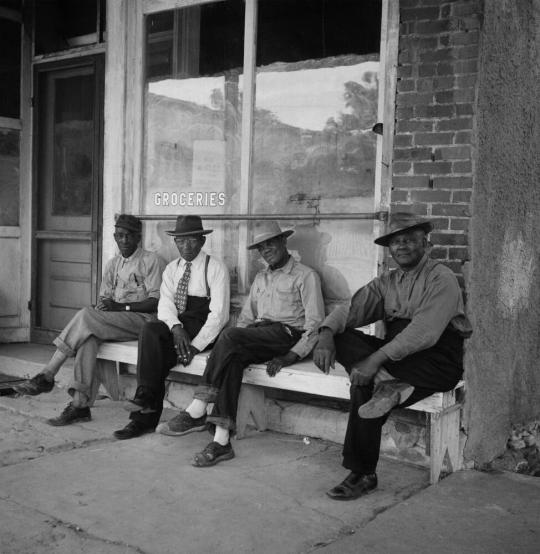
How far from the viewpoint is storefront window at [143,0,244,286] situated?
19.2 feet

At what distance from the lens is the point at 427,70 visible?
15.1 feet

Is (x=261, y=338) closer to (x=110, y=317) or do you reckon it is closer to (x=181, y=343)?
(x=181, y=343)

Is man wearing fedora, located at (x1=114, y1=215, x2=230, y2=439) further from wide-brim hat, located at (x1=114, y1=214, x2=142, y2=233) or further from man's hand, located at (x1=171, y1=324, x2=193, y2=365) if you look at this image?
wide-brim hat, located at (x1=114, y1=214, x2=142, y2=233)

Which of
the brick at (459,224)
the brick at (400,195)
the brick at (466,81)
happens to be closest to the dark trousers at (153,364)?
the brick at (400,195)

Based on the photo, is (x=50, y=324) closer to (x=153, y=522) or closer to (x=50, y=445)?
(x=50, y=445)

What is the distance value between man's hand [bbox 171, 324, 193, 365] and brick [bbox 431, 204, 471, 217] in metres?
1.83

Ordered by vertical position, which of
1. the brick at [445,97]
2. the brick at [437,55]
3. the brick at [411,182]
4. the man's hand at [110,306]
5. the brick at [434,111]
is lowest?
the man's hand at [110,306]

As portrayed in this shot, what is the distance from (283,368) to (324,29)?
2.39 meters

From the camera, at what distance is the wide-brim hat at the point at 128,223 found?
5.97m

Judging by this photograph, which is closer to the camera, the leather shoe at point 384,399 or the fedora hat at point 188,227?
the leather shoe at point 384,399

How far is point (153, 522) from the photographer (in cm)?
362

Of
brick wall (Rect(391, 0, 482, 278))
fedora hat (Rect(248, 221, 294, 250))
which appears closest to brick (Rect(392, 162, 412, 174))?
brick wall (Rect(391, 0, 482, 278))

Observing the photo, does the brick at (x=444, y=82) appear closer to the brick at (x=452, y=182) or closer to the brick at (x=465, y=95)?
the brick at (x=465, y=95)

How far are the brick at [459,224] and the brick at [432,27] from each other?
43.7 inches
